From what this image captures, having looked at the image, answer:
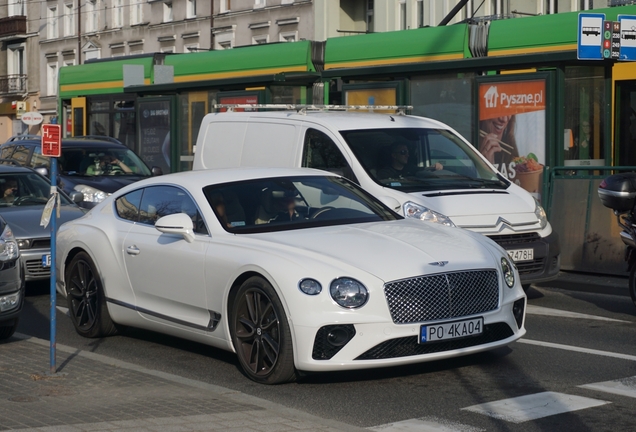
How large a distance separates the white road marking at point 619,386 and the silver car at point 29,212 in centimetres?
657

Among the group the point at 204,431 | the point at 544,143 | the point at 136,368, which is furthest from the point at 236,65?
the point at 204,431

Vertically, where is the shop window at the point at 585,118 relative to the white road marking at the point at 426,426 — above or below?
above

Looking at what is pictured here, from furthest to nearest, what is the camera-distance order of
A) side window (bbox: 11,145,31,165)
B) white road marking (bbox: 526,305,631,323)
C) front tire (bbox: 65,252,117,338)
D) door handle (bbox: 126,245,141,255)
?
side window (bbox: 11,145,31,165), white road marking (bbox: 526,305,631,323), front tire (bbox: 65,252,117,338), door handle (bbox: 126,245,141,255)

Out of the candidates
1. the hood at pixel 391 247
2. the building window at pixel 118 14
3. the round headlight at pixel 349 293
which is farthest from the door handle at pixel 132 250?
the building window at pixel 118 14

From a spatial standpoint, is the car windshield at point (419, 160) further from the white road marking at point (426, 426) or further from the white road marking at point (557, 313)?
the white road marking at point (426, 426)

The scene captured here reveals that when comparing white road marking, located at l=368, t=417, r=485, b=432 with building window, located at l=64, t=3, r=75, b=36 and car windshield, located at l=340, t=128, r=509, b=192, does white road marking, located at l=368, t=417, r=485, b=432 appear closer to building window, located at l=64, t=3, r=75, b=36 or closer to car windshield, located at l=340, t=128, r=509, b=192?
car windshield, located at l=340, t=128, r=509, b=192

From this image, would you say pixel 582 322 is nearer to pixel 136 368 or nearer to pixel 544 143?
pixel 136 368

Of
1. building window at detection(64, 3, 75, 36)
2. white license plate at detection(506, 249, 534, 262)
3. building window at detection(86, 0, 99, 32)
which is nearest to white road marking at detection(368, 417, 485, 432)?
white license plate at detection(506, 249, 534, 262)

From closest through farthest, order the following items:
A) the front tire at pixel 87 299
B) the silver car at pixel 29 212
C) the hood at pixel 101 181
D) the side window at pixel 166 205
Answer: the side window at pixel 166 205 < the front tire at pixel 87 299 < the silver car at pixel 29 212 < the hood at pixel 101 181

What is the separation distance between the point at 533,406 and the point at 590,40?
8.74 metres

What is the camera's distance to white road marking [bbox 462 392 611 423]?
657cm

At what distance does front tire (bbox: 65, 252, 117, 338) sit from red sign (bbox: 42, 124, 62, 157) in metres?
1.81

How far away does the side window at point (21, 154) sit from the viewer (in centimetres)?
2018

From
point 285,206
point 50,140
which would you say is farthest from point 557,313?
point 50,140
